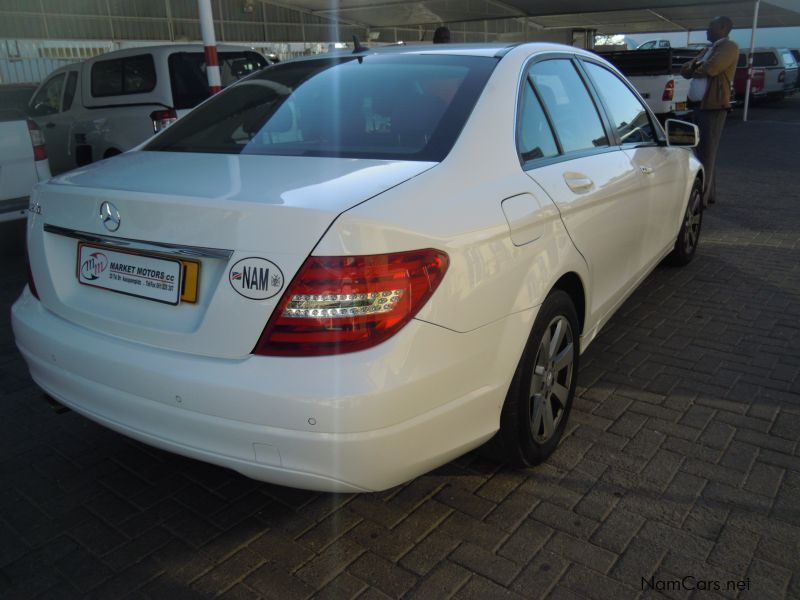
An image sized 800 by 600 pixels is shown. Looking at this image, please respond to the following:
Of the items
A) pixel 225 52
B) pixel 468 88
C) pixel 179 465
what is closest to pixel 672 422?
pixel 468 88

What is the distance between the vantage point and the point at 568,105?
10.7 feet

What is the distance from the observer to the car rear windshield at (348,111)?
2.52m

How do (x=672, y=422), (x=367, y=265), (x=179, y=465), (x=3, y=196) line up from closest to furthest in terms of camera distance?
(x=367, y=265)
(x=179, y=465)
(x=672, y=422)
(x=3, y=196)

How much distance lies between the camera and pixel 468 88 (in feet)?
8.72

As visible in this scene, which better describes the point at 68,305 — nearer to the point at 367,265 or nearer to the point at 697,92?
the point at 367,265

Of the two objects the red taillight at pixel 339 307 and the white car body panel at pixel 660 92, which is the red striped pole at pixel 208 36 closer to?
the red taillight at pixel 339 307

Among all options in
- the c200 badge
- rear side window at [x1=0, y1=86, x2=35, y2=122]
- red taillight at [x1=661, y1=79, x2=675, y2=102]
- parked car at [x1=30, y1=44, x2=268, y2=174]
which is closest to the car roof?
the c200 badge

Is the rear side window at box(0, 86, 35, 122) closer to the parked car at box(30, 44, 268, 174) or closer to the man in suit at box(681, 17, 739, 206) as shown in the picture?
the parked car at box(30, 44, 268, 174)

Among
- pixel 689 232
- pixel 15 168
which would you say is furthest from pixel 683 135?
pixel 15 168

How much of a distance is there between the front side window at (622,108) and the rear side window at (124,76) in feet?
18.8

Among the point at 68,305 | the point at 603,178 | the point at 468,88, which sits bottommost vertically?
the point at 68,305

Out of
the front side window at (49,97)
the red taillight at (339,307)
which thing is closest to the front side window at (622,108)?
the red taillight at (339,307)

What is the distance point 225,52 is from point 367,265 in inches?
304

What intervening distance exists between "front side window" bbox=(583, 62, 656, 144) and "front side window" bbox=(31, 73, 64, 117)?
800 cm
